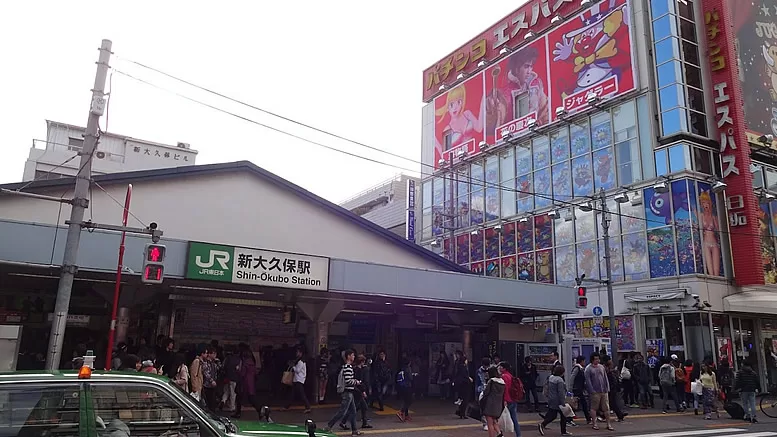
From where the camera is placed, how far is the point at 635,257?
26891 mm

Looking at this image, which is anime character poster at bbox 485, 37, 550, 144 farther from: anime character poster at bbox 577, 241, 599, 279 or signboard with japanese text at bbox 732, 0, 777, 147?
signboard with japanese text at bbox 732, 0, 777, 147

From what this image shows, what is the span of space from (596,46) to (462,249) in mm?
15374

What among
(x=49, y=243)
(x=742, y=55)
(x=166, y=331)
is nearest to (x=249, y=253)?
(x=49, y=243)

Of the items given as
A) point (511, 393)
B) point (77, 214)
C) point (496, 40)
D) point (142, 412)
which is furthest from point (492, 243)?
point (142, 412)

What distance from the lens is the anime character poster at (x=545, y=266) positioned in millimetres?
31500

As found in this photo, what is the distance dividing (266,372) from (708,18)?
1043 inches

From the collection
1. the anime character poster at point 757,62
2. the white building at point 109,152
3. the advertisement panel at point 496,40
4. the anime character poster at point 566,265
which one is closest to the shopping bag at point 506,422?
the anime character poster at point 566,265

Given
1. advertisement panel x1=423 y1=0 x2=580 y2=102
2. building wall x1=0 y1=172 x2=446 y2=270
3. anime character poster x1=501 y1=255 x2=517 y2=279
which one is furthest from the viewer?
anime character poster x1=501 y1=255 x2=517 y2=279

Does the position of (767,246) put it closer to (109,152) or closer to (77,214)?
(77,214)

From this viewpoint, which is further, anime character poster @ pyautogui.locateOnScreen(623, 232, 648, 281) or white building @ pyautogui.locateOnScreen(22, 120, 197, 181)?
white building @ pyautogui.locateOnScreen(22, 120, 197, 181)

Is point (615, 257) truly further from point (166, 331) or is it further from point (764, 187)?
point (166, 331)

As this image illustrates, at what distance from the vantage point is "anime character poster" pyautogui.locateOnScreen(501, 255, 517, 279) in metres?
34.1

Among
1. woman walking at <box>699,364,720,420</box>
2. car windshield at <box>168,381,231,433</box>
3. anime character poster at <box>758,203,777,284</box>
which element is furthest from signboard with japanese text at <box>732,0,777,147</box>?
car windshield at <box>168,381,231,433</box>

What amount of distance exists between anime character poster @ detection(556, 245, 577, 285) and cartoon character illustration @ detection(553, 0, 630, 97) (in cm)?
885
